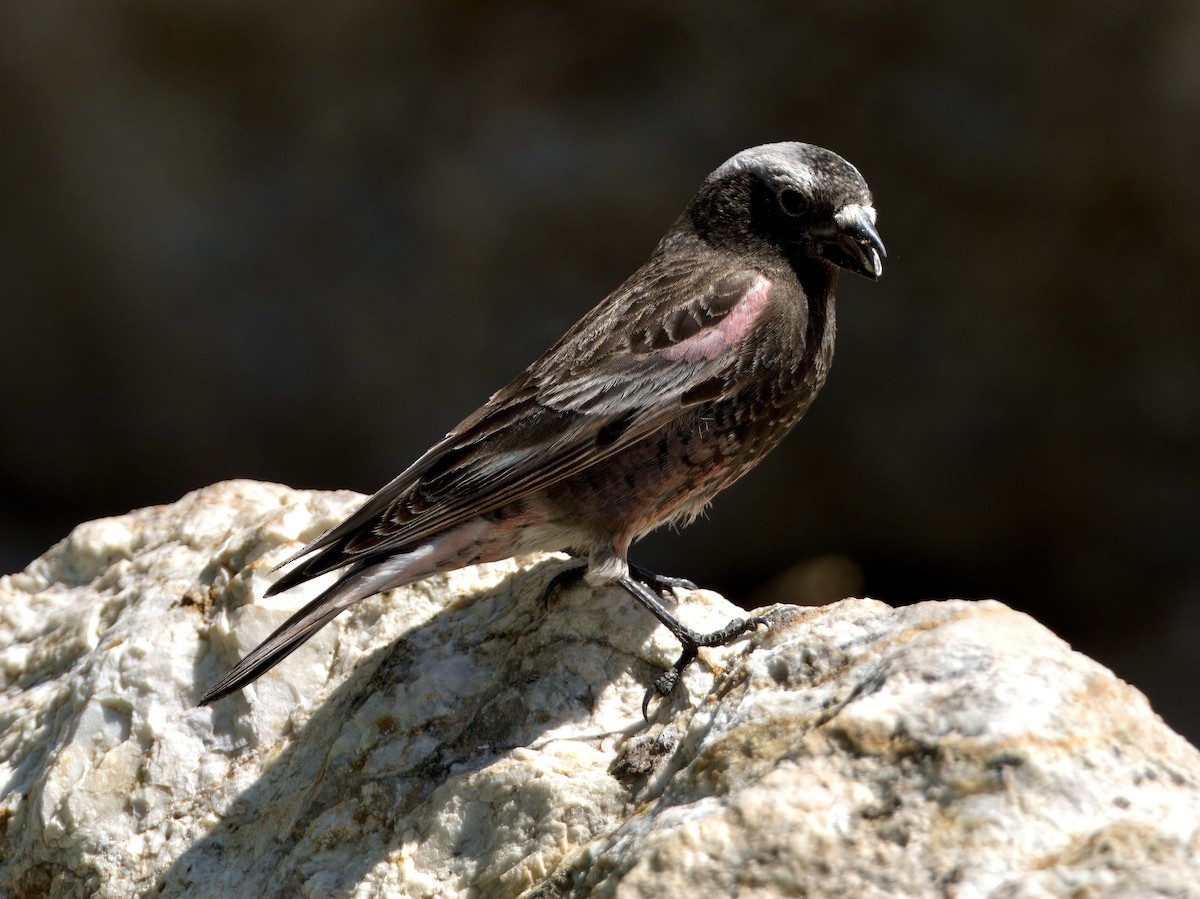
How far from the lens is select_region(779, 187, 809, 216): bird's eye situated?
426cm

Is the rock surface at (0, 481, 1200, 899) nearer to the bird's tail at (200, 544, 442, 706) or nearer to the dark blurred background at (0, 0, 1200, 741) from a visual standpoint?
the bird's tail at (200, 544, 442, 706)

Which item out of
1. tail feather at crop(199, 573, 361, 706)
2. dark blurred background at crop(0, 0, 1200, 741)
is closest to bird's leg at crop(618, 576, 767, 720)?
tail feather at crop(199, 573, 361, 706)

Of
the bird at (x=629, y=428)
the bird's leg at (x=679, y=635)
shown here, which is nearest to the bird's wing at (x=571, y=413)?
the bird at (x=629, y=428)

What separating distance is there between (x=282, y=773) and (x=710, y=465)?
1541mm

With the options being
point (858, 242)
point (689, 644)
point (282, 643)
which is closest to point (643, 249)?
point (858, 242)

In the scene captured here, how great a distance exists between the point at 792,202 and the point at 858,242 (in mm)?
273

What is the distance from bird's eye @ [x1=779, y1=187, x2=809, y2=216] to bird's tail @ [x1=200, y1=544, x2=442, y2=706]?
5.44ft

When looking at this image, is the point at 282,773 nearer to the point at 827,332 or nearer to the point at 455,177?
the point at 827,332

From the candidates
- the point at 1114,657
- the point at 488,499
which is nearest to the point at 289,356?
the point at 488,499

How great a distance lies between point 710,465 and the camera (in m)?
3.97

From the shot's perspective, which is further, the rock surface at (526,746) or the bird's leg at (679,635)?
the bird's leg at (679,635)

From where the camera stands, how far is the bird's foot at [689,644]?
331 cm

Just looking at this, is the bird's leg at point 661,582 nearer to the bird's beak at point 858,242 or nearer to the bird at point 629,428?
the bird at point 629,428

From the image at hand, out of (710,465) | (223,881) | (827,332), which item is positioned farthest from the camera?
(827,332)
